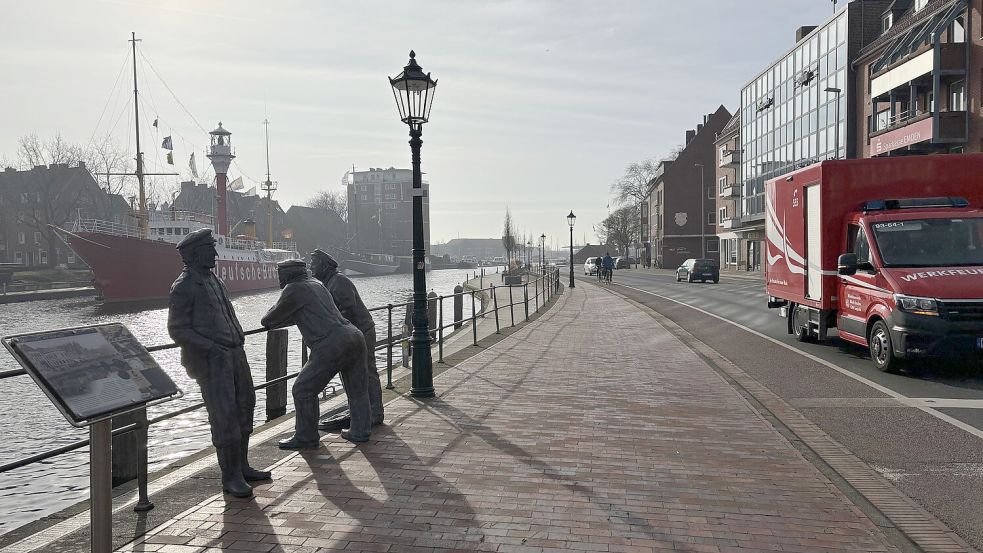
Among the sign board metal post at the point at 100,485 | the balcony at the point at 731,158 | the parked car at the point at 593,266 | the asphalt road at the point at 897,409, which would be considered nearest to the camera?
the sign board metal post at the point at 100,485

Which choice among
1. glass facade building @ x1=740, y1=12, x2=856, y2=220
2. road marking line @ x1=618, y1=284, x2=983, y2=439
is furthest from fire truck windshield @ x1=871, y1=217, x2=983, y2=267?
glass facade building @ x1=740, y1=12, x2=856, y2=220

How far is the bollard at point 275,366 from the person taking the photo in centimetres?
874

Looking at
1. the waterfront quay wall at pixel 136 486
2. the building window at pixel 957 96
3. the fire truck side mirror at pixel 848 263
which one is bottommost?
the waterfront quay wall at pixel 136 486

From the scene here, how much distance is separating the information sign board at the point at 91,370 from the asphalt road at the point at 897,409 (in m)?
4.54

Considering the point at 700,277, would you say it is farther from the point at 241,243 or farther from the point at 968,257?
the point at 241,243

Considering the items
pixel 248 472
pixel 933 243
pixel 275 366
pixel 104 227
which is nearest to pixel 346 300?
pixel 248 472

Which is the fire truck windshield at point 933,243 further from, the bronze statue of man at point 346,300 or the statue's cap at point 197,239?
the statue's cap at point 197,239

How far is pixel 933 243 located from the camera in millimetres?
10078

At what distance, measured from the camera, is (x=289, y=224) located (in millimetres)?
126312

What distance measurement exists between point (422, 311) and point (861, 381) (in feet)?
18.8

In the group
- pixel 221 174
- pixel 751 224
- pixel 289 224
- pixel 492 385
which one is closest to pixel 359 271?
pixel 289 224

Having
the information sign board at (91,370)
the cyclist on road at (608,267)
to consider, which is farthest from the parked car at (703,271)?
the information sign board at (91,370)

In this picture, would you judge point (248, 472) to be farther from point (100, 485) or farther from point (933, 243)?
point (933, 243)

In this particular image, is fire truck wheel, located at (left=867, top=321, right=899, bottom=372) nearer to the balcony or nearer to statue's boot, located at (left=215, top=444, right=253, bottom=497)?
statue's boot, located at (left=215, top=444, right=253, bottom=497)
